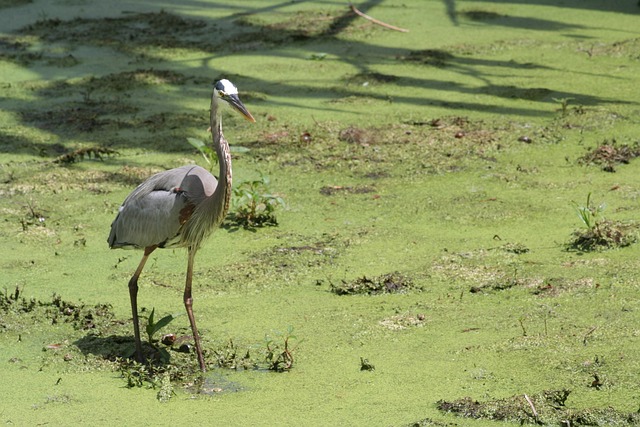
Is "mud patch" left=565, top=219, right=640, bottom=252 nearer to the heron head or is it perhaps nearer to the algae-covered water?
the algae-covered water

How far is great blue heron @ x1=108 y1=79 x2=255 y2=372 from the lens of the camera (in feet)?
14.6

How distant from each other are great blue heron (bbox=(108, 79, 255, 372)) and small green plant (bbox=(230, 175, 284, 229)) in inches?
47.9

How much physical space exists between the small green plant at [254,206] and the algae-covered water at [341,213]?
6 cm

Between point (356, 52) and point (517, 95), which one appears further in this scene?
point (356, 52)

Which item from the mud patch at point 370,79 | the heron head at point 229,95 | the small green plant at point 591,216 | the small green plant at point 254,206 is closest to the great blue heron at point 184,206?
the heron head at point 229,95

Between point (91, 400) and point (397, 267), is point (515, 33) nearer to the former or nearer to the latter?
point (397, 267)

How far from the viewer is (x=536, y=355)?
4.28m

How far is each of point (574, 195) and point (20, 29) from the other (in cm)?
596

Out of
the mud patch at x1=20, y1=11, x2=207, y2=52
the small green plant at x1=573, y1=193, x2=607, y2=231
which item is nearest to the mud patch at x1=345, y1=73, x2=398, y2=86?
the mud patch at x1=20, y1=11, x2=207, y2=52

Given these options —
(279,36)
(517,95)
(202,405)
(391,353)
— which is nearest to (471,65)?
(517,95)

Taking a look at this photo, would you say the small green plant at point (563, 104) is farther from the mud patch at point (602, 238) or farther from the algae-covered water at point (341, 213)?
the mud patch at point (602, 238)

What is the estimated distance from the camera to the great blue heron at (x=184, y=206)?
4461 mm

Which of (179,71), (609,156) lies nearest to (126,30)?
(179,71)

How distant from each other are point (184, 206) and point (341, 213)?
6.03ft
